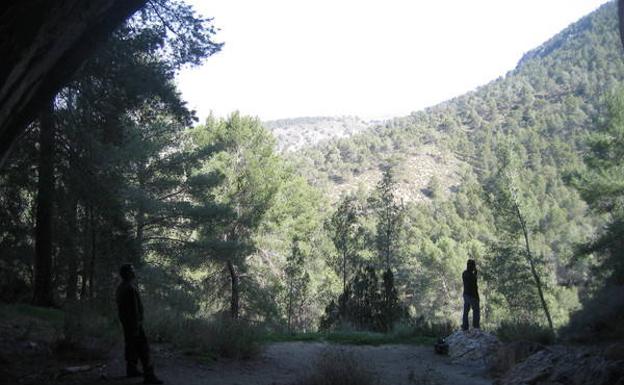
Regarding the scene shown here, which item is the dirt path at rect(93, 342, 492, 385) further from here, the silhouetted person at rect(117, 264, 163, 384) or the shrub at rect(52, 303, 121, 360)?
the shrub at rect(52, 303, 121, 360)

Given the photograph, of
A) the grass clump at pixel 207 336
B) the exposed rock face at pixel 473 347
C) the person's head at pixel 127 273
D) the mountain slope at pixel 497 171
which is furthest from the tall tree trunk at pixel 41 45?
the mountain slope at pixel 497 171

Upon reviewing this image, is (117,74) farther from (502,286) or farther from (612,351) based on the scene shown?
(502,286)

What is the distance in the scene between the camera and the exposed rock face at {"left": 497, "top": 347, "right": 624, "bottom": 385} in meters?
4.73

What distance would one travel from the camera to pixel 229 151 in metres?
26.2

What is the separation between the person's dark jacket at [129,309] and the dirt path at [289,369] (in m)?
0.65

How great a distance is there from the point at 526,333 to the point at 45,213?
10.3 m

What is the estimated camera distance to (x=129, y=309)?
5762mm

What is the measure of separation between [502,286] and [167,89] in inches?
1094

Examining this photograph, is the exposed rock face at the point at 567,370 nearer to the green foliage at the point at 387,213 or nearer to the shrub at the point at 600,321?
the shrub at the point at 600,321

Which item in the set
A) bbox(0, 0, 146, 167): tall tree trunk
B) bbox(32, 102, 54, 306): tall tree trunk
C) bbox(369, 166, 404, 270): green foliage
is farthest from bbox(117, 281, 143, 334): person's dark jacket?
bbox(369, 166, 404, 270): green foliage

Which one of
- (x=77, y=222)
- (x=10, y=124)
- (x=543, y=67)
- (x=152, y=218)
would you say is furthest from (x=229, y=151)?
(x=543, y=67)

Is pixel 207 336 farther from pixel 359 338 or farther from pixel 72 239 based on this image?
pixel 359 338

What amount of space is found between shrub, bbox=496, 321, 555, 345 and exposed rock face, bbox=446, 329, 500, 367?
2.13ft

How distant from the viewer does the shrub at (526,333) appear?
33.6 feet
